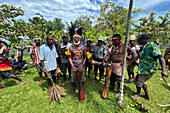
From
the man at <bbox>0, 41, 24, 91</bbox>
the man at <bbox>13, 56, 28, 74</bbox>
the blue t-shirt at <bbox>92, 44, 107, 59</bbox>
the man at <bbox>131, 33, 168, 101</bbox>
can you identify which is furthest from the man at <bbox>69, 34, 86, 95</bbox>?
the man at <bbox>13, 56, 28, 74</bbox>

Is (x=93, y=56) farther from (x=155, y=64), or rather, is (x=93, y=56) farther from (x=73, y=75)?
(x=155, y=64)

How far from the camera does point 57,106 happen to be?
103 inches

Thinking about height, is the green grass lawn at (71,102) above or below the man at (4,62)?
below

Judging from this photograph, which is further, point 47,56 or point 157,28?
point 157,28

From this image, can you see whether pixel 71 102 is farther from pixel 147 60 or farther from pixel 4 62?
pixel 4 62

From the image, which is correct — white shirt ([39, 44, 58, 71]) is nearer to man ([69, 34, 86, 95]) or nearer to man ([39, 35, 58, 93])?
man ([39, 35, 58, 93])

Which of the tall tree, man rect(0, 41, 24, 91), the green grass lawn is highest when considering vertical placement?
the tall tree

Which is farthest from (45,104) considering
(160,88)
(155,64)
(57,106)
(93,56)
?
(160,88)

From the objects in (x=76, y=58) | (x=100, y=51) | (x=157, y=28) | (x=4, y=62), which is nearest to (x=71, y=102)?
(x=76, y=58)

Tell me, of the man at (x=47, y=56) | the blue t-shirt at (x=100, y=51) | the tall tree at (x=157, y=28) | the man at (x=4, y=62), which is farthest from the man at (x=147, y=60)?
the tall tree at (x=157, y=28)

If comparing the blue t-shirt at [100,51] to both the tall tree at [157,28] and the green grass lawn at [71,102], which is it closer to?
the green grass lawn at [71,102]

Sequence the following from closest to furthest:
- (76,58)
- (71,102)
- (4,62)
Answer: (71,102), (76,58), (4,62)

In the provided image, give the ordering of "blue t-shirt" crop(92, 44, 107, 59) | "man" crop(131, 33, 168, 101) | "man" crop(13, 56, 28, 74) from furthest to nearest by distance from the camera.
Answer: "man" crop(13, 56, 28, 74), "blue t-shirt" crop(92, 44, 107, 59), "man" crop(131, 33, 168, 101)

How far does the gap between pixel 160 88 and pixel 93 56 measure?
3.55 meters
